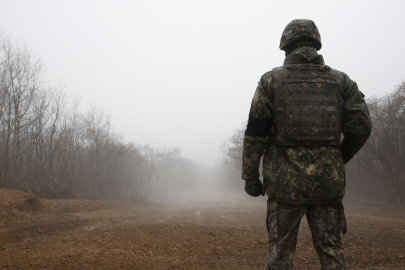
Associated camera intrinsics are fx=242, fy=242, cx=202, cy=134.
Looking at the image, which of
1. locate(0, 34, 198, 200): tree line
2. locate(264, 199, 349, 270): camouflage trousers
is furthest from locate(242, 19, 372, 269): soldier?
locate(0, 34, 198, 200): tree line

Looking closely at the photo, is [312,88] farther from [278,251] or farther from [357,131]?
Result: [278,251]

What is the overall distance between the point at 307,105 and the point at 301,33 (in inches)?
29.3

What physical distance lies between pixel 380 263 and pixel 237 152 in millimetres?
28622

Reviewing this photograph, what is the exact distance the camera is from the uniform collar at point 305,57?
7.36ft

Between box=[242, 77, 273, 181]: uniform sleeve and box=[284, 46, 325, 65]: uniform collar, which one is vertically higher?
box=[284, 46, 325, 65]: uniform collar

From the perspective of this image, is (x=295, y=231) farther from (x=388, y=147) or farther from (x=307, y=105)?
(x=388, y=147)

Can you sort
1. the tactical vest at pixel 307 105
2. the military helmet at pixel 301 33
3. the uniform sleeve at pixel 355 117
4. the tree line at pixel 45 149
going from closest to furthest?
the tactical vest at pixel 307 105, the uniform sleeve at pixel 355 117, the military helmet at pixel 301 33, the tree line at pixel 45 149

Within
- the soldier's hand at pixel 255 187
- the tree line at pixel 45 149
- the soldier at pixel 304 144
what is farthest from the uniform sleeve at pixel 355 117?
the tree line at pixel 45 149

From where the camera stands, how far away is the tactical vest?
6.84 feet

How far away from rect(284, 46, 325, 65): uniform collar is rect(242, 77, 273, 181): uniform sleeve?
35 centimetres

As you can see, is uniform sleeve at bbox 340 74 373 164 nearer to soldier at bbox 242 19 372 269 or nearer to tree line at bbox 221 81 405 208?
soldier at bbox 242 19 372 269

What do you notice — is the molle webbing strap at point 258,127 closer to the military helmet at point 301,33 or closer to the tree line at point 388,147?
the military helmet at point 301,33

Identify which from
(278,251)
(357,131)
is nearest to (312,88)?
(357,131)

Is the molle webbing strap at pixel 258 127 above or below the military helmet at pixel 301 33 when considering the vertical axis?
below
